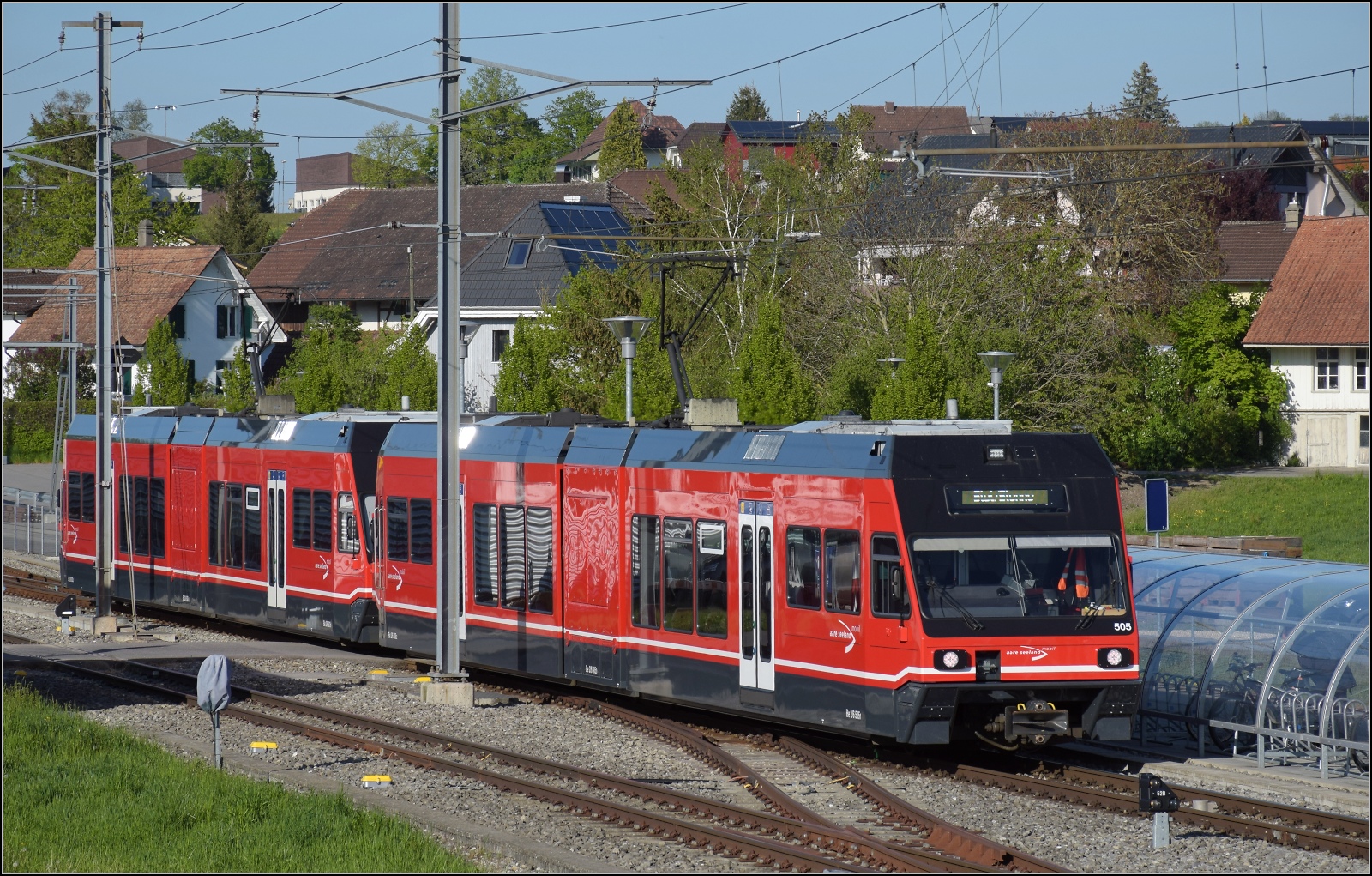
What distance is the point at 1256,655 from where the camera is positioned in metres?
15.2

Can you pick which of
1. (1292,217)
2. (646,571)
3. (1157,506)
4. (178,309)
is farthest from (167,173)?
(646,571)

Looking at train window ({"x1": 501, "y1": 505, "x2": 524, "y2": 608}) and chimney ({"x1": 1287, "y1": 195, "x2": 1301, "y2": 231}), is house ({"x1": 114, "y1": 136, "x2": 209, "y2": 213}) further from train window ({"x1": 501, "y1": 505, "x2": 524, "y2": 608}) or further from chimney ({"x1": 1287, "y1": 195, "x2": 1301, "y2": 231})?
train window ({"x1": 501, "y1": 505, "x2": 524, "y2": 608})

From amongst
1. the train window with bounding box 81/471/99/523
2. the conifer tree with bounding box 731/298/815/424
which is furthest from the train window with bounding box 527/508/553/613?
the train window with bounding box 81/471/99/523

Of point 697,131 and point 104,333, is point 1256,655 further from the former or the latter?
point 697,131

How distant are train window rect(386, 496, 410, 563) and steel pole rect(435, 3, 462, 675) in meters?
2.52

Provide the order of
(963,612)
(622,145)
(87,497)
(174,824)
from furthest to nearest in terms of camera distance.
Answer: (622,145)
(87,497)
(963,612)
(174,824)

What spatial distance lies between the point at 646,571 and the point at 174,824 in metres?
6.37

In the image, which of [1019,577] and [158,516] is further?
[158,516]

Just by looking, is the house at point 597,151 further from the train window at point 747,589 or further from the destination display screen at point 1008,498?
the destination display screen at point 1008,498

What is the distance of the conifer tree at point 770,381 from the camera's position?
31.4 meters

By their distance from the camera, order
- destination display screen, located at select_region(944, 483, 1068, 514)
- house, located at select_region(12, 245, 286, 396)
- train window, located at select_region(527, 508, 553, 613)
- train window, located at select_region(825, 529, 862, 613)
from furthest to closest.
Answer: house, located at select_region(12, 245, 286, 396) < train window, located at select_region(527, 508, 553, 613) < train window, located at select_region(825, 529, 862, 613) < destination display screen, located at select_region(944, 483, 1068, 514)

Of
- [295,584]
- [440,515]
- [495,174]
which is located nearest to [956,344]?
[295,584]

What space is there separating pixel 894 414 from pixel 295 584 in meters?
12.3

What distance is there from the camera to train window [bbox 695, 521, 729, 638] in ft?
51.7
